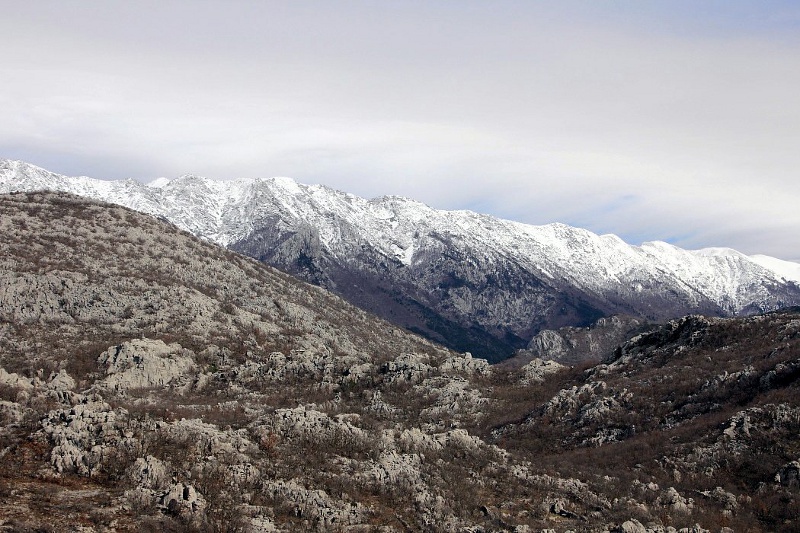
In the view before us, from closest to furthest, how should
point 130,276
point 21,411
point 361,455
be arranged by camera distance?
point 21,411 → point 361,455 → point 130,276

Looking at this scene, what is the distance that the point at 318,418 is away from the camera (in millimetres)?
33562

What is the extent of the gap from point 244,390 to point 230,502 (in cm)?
3228

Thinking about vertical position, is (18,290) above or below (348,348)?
above

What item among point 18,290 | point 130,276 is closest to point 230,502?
point 18,290

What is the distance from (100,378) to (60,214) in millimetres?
52033

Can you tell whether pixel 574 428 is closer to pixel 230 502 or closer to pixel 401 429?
pixel 401 429

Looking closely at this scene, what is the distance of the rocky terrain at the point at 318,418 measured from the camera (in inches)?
936

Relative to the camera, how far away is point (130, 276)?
7825 cm

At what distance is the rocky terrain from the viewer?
23766 millimetres

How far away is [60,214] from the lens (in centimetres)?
9388

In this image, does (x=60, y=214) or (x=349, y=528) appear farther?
(x=60, y=214)

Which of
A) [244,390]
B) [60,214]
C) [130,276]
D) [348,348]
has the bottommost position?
[348,348]

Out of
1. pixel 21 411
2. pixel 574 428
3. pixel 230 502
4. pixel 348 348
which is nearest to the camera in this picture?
pixel 230 502

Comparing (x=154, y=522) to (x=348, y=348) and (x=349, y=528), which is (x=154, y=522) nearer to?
(x=349, y=528)
